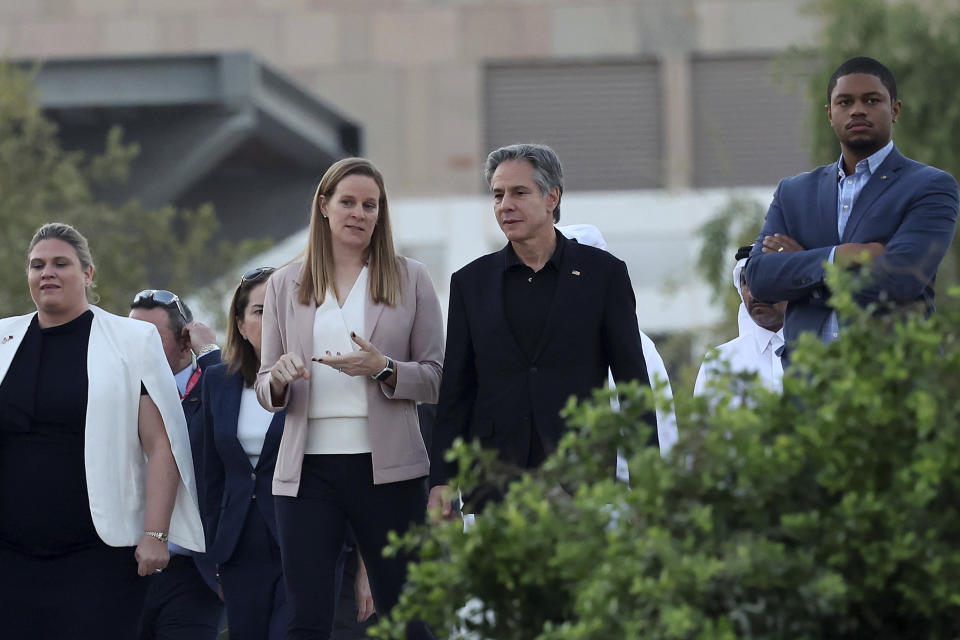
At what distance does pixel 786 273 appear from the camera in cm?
594

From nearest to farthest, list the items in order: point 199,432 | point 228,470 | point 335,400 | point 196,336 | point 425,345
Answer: point 335,400, point 425,345, point 228,470, point 199,432, point 196,336

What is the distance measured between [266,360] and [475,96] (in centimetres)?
2976

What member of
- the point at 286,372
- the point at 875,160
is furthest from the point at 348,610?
the point at 875,160

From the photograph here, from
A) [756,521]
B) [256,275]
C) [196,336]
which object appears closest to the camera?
[756,521]

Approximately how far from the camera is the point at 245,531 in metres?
7.54

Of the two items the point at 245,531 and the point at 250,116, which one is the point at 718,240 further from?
the point at 245,531

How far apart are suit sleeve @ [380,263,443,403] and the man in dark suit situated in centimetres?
Result: 26

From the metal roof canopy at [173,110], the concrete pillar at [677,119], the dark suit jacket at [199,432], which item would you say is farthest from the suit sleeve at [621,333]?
the concrete pillar at [677,119]

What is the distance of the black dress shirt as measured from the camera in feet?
20.2

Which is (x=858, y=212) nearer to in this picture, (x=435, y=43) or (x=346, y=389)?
(x=346, y=389)

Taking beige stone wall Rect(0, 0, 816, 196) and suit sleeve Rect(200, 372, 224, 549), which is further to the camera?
beige stone wall Rect(0, 0, 816, 196)

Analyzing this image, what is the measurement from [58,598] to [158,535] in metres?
0.42

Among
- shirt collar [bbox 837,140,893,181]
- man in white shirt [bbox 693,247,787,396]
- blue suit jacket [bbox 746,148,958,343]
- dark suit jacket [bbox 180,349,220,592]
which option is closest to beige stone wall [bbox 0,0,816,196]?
dark suit jacket [bbox 180,349,220,592]

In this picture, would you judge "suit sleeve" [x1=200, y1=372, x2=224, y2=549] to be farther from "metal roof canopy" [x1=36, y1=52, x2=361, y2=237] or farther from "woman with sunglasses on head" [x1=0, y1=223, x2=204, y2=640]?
"metal roof canopy" [x1=36, y1=52, x2=361, y2=237]
